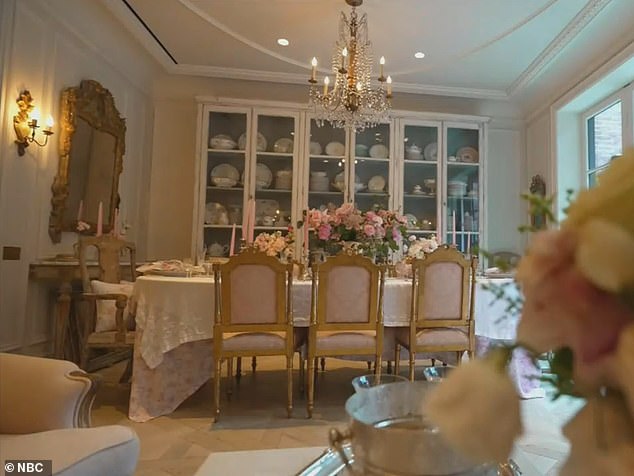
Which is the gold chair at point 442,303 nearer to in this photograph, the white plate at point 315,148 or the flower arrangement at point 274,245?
the flower arrangement at point 274,245

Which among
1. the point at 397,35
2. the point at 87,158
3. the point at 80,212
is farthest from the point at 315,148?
the point at 80,212

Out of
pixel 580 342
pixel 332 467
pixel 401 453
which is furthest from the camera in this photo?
pixel 332 467

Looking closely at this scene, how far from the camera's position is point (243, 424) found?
8.12 ft

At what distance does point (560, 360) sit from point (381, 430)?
1.03 feet

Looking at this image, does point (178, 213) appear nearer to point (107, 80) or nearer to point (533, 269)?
point (107, 80)

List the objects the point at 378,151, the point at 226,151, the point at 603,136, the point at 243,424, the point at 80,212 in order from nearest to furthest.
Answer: the point at 243,424 → the point at 80,212 → the point at 603,136 → the point at 226,151 → the point at 378,151

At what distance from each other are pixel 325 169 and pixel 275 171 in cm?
56

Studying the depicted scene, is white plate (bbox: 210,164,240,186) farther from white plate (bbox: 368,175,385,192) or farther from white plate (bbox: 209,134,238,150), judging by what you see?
white plate (bbox: 368,175,385,192)

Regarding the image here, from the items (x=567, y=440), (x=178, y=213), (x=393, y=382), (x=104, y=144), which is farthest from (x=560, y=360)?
(x=178, y=213)

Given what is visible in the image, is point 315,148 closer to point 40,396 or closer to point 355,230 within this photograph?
point 355,230

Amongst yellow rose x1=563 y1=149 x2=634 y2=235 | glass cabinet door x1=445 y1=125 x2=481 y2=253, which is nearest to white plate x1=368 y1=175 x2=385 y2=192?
glass cabinet door x1=445 y1=125 x2=481 y2=253

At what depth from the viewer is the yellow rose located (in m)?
0.34

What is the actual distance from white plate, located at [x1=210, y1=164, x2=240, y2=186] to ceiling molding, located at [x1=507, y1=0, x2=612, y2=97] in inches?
127

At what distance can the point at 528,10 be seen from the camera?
135 inches
